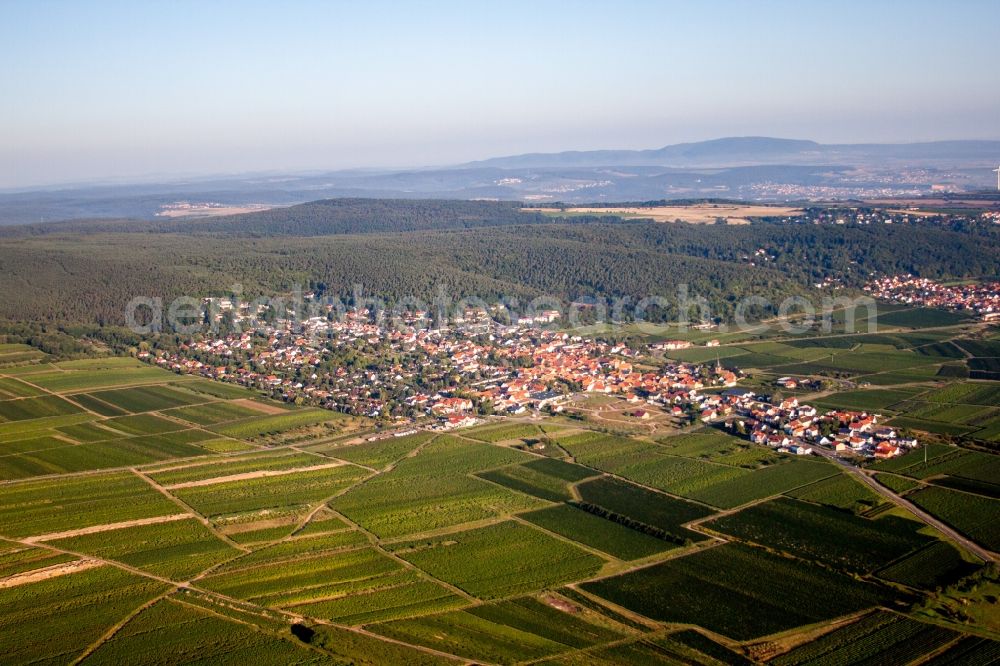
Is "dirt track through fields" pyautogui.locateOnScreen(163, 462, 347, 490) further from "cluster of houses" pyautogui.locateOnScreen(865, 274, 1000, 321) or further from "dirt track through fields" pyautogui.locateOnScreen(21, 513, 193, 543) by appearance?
"cluster of houses" pyautogui.locateOnScreen(865, 274, 1000, 321)

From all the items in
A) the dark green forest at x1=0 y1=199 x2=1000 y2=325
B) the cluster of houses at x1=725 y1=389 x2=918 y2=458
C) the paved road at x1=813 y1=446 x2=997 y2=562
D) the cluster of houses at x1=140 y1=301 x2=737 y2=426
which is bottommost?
the paved road at x1=813 y1=446 x2=997 y2=562

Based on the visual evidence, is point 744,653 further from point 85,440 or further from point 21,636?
point 85,440

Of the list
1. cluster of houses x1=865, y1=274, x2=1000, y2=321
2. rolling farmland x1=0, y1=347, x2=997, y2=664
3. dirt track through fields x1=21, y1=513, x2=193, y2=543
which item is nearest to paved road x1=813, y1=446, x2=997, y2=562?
rolling farmland x1=0, y1=347, x2=997, y2=664

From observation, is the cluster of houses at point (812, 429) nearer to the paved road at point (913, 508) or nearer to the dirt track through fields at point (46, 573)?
the paved road at point (913, 508)

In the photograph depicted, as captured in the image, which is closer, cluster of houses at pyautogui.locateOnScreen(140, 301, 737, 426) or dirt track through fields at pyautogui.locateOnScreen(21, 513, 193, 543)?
dirt track through fields at pyautogui.locateOnScreen(21, 513, 193, 543)

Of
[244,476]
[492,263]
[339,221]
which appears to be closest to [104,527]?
[244,476]

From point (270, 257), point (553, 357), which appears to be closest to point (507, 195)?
point (270, 257)
